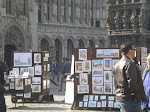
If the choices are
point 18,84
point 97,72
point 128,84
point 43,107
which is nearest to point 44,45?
point 18,84

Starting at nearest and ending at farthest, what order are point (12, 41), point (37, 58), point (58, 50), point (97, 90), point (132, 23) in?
point (97, 90) → point (37, 58) → point (12, 41) → point (58, 50) → point (132, 23)

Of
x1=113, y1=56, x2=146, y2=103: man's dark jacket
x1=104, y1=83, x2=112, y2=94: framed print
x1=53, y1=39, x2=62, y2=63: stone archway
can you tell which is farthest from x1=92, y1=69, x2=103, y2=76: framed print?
x1=53, y1=39, x2=62, y2=63: stone archway

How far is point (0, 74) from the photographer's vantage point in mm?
11766

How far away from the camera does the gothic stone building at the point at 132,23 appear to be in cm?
6412

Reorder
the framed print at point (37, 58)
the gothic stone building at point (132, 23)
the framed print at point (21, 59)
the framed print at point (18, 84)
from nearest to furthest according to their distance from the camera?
the framed print at point (18, 84), the framed print at point (21, 59), the framed print at point (37, 58), the gothic stone building at point (132, 23)

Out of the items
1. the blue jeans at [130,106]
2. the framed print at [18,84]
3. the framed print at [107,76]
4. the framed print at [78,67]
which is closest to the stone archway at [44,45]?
the framed print at [18,84]

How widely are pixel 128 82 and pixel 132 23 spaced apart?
5775 cm

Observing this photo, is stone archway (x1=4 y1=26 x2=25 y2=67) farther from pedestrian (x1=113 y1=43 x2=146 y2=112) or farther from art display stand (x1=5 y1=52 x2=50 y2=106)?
pedestrian (x1=113 y1=43 x2=146 y2=112)

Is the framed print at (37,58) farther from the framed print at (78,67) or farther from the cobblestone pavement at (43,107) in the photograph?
the framed print at (78,67)

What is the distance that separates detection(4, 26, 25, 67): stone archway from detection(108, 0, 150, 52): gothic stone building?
28.1 metres

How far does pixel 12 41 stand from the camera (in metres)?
37.9

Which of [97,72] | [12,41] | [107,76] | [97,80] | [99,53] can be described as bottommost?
[97,80]

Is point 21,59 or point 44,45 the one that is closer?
point 21,59

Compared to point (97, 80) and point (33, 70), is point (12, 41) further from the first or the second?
point (97, 80)
